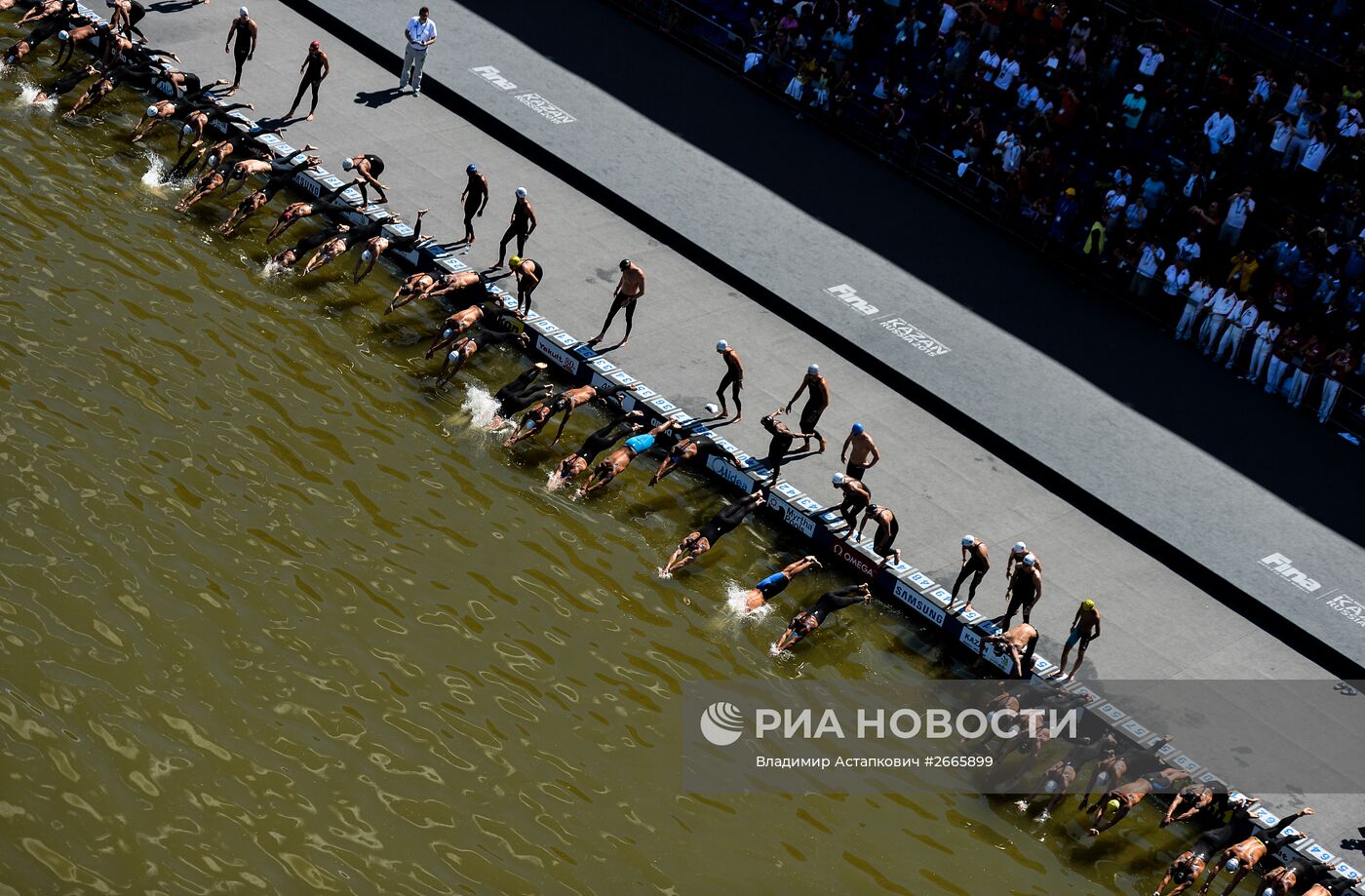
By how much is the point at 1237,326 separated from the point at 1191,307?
1069 mm

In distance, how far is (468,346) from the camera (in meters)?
30.5

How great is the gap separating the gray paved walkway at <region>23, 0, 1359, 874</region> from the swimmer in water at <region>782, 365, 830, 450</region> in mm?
571

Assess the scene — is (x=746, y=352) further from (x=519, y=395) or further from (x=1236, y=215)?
(x=1236, y=215)

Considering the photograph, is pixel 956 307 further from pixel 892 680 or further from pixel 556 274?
pixel 892 680

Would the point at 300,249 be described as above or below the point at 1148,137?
below

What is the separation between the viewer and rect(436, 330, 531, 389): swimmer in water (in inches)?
1199

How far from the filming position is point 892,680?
26.7m

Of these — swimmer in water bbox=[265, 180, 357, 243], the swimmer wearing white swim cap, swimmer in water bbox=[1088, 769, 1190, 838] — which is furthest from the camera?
swimmer in water bbox=[265, 180, 357, 243]

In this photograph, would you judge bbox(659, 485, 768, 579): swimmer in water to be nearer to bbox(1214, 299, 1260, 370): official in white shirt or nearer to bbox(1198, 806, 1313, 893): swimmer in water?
bbox(1198, 806, 1313, 893): swimmer in water

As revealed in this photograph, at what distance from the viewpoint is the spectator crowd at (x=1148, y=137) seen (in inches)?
1384

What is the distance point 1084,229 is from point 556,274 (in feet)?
40.0

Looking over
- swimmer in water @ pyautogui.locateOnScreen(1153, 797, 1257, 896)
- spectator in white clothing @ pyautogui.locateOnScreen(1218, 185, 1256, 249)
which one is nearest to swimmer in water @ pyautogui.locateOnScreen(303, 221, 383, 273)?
spectator in white clothing @ pyautogui.locateOnScreen(1218, 185, 1256, 249)

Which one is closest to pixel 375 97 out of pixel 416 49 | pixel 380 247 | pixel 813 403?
pixel 416 49

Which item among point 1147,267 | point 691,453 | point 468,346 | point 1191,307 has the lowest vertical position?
point 468,346
